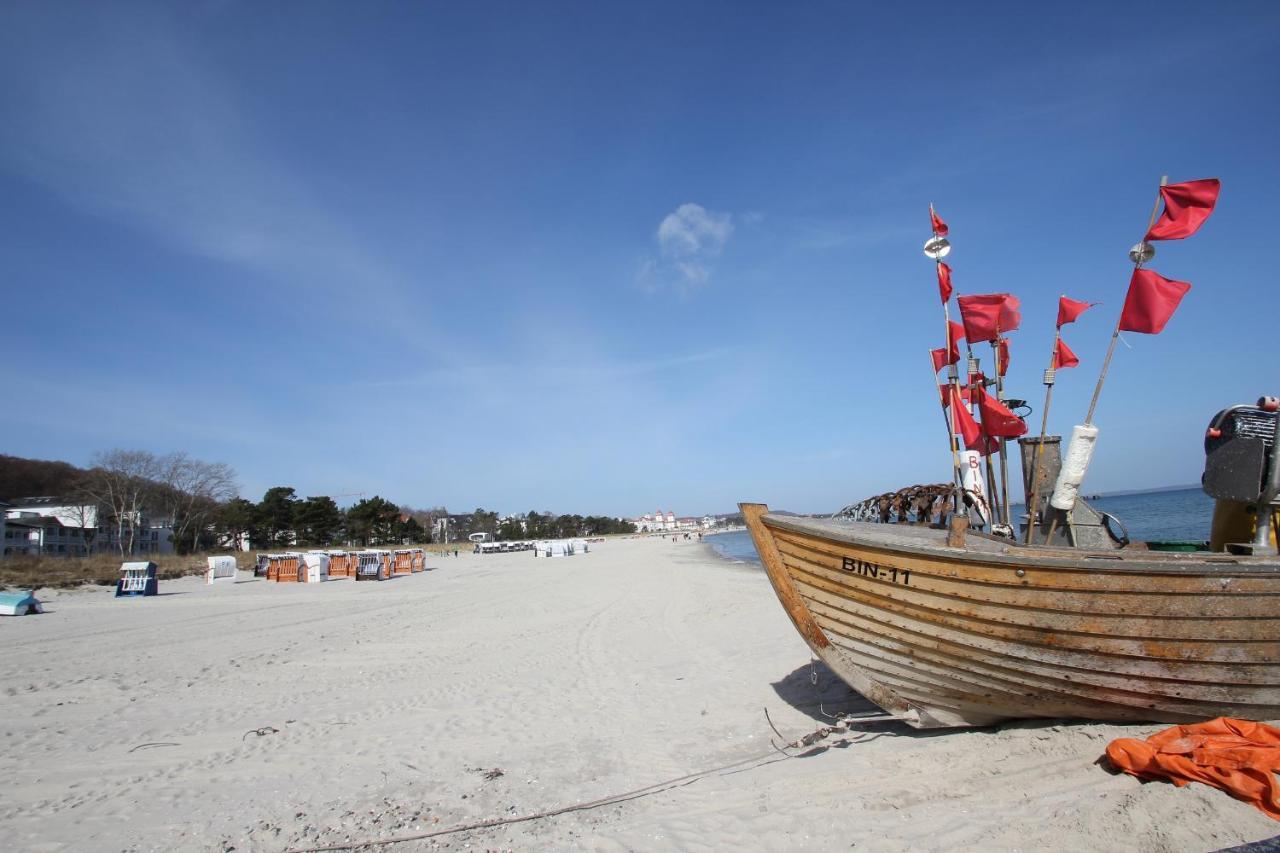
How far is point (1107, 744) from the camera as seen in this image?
4438 millimetres

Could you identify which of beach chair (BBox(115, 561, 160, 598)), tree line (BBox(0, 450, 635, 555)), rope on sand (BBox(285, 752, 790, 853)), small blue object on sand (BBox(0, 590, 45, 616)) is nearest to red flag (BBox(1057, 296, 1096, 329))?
rope on sand (BBox(285, 752, 790, 853))

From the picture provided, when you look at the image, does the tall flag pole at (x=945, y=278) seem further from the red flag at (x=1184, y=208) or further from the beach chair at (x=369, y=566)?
the beach chair at (x=369, y=566)

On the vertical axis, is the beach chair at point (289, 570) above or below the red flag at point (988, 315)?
below

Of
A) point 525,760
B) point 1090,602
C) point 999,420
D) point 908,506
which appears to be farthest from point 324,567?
point 1090,602

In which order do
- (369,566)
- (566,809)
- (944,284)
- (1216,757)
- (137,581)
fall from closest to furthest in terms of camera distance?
(1216,757), (566,809), (944,284), (137,581), (369,566)

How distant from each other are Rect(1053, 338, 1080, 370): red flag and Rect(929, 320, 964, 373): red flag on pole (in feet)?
3.01

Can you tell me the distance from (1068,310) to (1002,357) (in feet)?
3.86

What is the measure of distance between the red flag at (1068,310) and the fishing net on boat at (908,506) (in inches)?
88.0

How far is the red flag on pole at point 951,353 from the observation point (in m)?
6.75

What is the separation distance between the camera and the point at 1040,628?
4.38 metres

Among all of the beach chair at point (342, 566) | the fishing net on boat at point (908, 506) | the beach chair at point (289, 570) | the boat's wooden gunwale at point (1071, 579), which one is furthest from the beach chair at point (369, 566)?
the boat's wooden gunwale at point (1071, 579)

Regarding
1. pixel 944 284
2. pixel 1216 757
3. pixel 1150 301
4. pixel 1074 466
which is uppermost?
pixel 944 284

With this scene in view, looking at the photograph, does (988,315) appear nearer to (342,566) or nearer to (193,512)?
(342,566)

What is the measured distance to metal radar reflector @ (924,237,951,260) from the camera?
6633 mm
